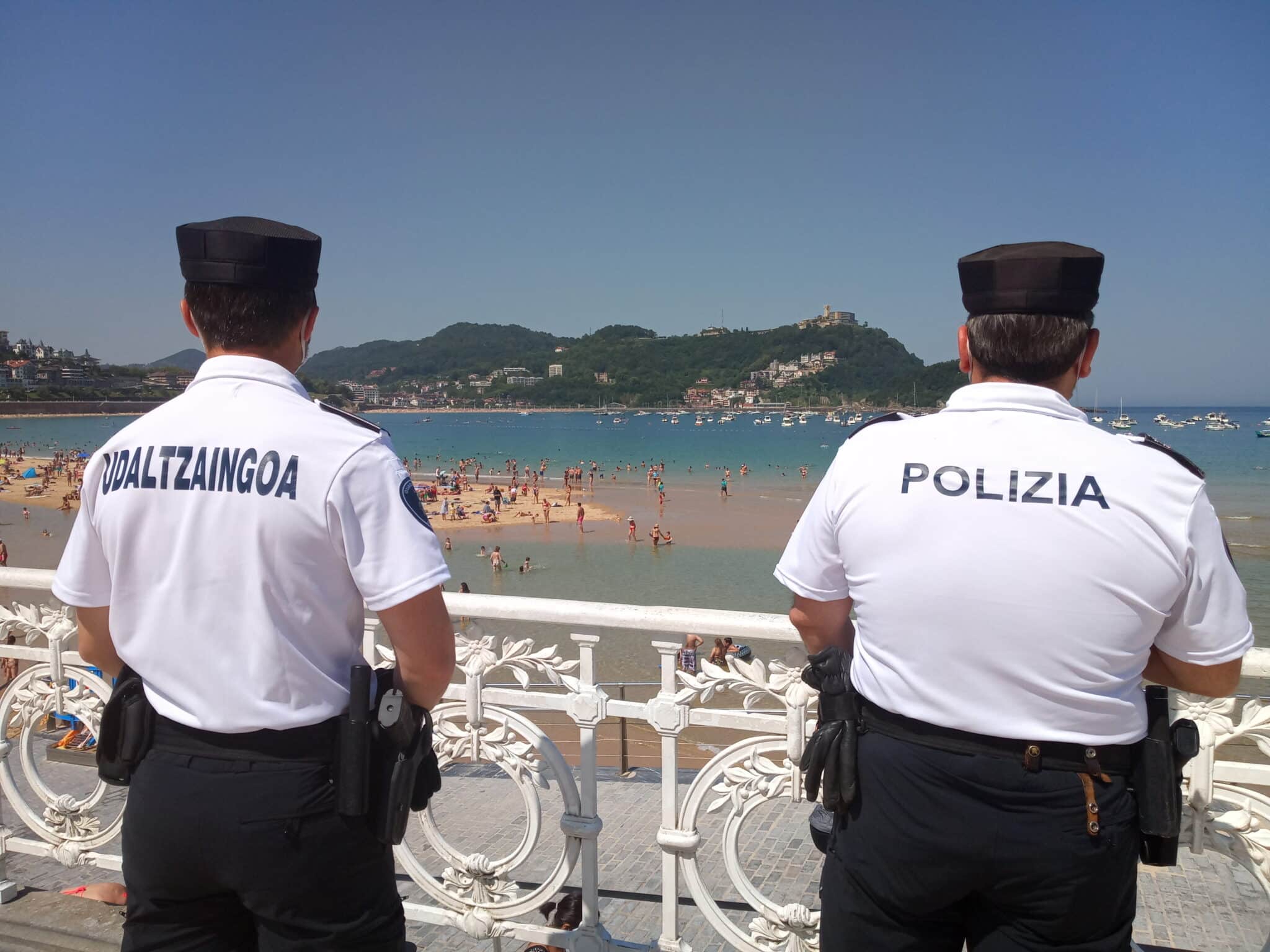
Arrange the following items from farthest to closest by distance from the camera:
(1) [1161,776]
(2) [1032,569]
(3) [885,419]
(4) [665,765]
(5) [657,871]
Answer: (5) [657,871]
(4) [665,765]
(3) [885,419]
(1) [1161,776]
(2) [1032,569]

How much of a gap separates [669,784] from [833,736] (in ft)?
3.37

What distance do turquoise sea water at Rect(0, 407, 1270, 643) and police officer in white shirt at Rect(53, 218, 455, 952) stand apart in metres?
20.0

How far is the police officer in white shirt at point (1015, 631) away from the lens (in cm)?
162

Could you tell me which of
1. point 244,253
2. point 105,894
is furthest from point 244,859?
point 105,894

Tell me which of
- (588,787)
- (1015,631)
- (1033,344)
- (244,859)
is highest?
(1033,344)

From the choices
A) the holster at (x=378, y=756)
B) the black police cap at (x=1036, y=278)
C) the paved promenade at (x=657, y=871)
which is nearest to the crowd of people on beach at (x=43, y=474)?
the paved promenade at (x=657, y=871)

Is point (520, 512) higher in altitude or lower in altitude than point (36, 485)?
lower

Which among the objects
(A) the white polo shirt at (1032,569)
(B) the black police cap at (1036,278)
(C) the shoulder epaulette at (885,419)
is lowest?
(A) the white polo shirt at (1032,569)

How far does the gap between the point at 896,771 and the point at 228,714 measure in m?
1.39

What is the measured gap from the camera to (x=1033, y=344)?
5.86ft

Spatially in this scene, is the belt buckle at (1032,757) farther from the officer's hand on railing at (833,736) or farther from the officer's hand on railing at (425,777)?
the officer's hand on railing at (425,777)

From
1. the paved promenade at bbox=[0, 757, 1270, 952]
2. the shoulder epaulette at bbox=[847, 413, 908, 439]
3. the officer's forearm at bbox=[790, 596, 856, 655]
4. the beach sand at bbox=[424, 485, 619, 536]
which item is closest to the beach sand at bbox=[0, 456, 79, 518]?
the beach sand at bbox=[424, 485, 619, 536]

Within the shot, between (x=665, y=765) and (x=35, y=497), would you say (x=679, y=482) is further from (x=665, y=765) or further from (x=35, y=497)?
(x=665, y=765)

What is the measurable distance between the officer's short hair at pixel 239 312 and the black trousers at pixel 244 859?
0.88m
